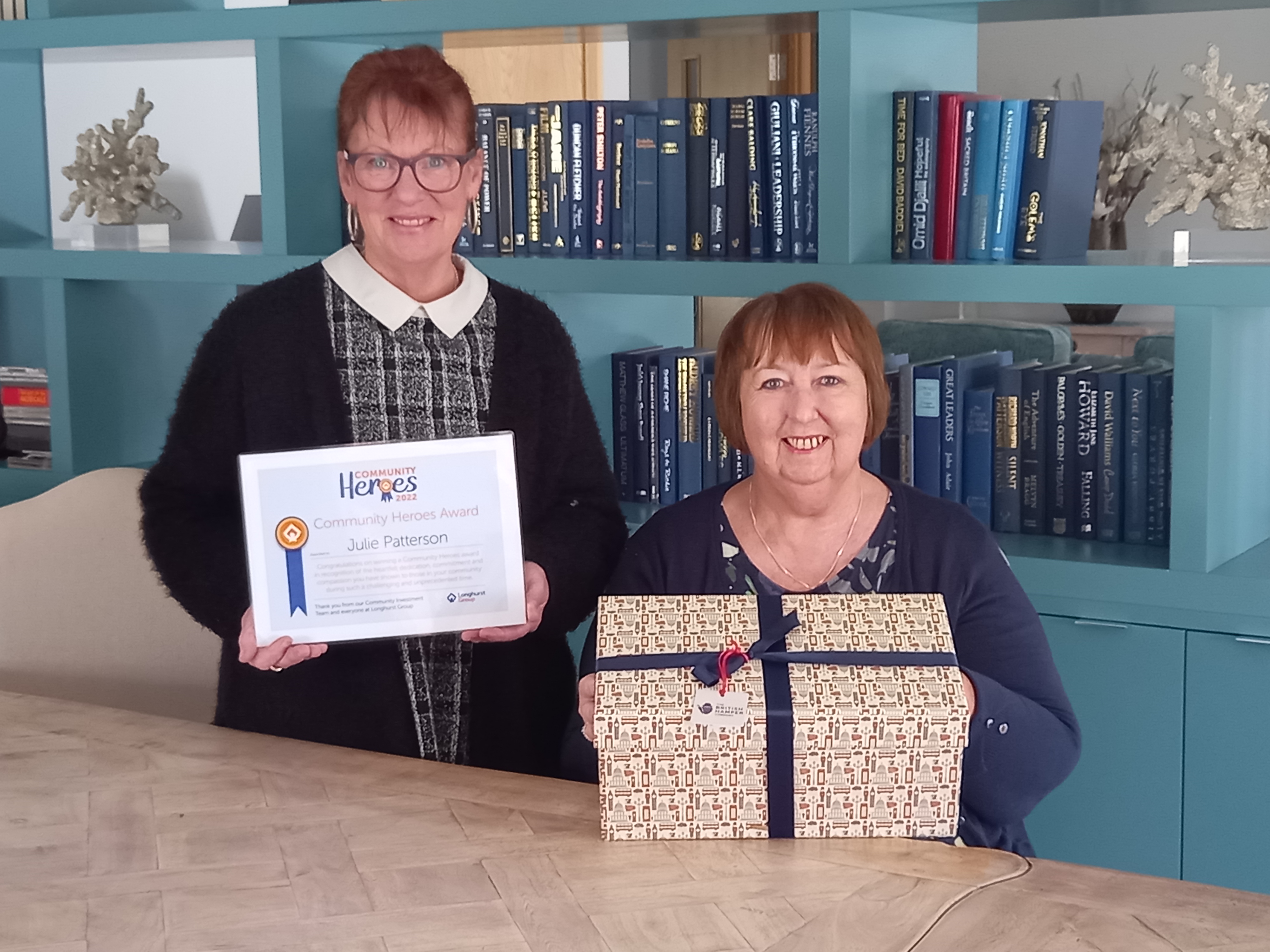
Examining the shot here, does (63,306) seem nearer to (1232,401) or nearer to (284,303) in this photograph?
(284,303)

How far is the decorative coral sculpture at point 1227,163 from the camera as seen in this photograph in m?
2.42

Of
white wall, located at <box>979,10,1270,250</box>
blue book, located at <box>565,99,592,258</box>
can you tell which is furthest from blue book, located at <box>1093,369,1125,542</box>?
white wall, located at <box>979,10,1270,250</box>

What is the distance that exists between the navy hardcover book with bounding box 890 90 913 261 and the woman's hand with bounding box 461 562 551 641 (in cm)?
103

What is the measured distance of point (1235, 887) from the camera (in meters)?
2.35

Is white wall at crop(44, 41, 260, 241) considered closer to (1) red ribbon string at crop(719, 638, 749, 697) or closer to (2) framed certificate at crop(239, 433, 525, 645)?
(2) framed certificate at crop(239, 433, 525, 645)

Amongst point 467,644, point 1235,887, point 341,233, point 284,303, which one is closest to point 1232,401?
point 1235,887

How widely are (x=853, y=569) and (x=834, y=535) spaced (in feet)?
0.19

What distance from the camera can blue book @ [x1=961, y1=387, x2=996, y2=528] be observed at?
2604mm

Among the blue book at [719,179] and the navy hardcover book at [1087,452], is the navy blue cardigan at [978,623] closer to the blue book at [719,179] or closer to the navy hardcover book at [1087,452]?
the navy hardcover book at [1087,452]

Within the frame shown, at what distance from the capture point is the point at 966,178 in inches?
Answer: 98.5

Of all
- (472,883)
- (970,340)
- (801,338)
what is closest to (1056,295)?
(801,338)

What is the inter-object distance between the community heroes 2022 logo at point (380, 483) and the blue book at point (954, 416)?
4.13 ft

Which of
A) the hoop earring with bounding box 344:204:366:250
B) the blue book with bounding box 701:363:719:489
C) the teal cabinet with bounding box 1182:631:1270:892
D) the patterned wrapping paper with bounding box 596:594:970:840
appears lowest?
the teal cabinet with bounding box 1182:631:1270:892

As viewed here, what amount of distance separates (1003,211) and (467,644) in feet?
4.03
